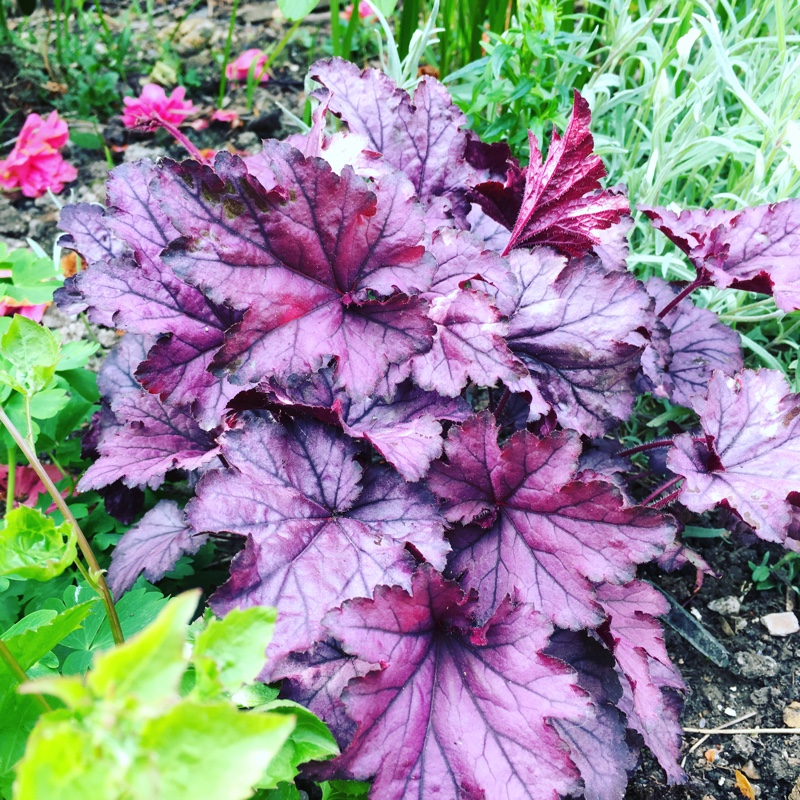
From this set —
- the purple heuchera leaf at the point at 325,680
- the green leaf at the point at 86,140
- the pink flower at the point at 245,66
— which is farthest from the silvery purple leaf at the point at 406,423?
the pink flower at the point at 245,66

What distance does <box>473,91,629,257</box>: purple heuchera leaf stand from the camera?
1186 mm

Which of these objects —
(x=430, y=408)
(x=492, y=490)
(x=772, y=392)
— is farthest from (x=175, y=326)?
(x=772, y=392)

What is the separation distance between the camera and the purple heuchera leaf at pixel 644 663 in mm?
1038

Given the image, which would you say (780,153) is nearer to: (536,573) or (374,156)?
(374,156)

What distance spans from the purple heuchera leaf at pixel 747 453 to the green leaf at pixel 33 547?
2.73 feet

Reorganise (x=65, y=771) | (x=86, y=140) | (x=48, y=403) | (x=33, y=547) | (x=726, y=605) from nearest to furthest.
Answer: (x=65, y=771) < (x=33, y=547) < (x=48, y=403) < (x=726, y=605) < (x=86, y=140)

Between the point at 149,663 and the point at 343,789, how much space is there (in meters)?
0.65

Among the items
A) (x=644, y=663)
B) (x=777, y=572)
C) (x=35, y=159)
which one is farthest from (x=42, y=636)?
(x=35, y=159)

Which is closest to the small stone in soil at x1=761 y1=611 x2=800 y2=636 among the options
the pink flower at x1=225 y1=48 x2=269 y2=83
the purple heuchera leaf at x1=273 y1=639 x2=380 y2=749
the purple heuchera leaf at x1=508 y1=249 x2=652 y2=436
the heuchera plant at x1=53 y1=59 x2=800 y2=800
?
the heuchera plant at x1=53 y1=59 x2=800 y2=800

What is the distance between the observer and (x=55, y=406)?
128 cm

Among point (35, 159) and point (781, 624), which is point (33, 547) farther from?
point (35, 159)

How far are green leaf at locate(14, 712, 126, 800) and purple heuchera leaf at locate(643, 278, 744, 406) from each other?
114 cm

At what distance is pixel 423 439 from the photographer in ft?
3.45

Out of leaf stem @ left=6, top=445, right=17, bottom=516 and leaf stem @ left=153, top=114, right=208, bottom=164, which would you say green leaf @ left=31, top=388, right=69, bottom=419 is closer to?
leaf stem @ left=6, top=445, right=17, bottom=516
